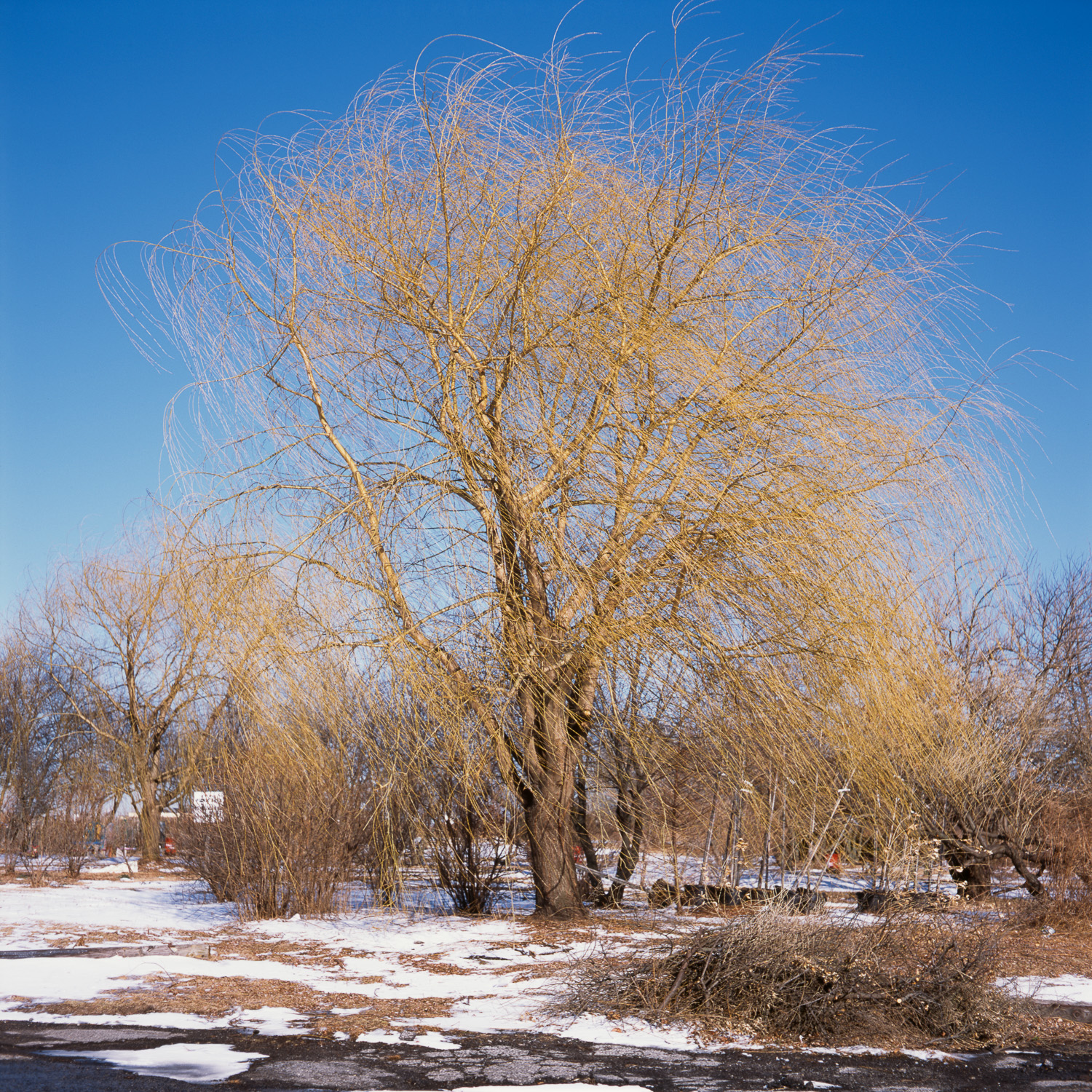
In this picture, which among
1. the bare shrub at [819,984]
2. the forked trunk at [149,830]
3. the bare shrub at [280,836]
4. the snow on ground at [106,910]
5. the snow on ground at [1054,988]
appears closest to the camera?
the bare shrub at [819,984]

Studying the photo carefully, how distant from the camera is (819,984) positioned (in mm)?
4918

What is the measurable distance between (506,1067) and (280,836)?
5.23 metres

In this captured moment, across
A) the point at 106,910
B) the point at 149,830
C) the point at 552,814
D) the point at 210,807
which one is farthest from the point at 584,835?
the point at 149,830

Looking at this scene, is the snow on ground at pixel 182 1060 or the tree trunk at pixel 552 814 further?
the tree trunk at pixel 552 814

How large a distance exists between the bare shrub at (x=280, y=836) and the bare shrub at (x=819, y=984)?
4.37 meters

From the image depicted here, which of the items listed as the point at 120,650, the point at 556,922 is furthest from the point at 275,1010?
the point at 120,650

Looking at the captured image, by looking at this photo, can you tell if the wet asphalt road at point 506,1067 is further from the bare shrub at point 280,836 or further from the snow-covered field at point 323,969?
the bare shrub at point 280,836

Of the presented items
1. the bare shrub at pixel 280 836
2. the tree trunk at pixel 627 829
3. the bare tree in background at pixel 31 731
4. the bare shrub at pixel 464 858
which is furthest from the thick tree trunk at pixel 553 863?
the bare tree in background at pixel 31 731

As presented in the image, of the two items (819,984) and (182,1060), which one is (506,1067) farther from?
(819,984)

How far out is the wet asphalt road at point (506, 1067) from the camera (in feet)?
12.9

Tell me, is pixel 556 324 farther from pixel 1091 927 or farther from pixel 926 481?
pixel 1091 927

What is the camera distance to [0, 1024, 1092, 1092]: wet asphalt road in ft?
12.9

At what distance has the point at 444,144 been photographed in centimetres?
702

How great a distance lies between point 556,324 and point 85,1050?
16.2ft
